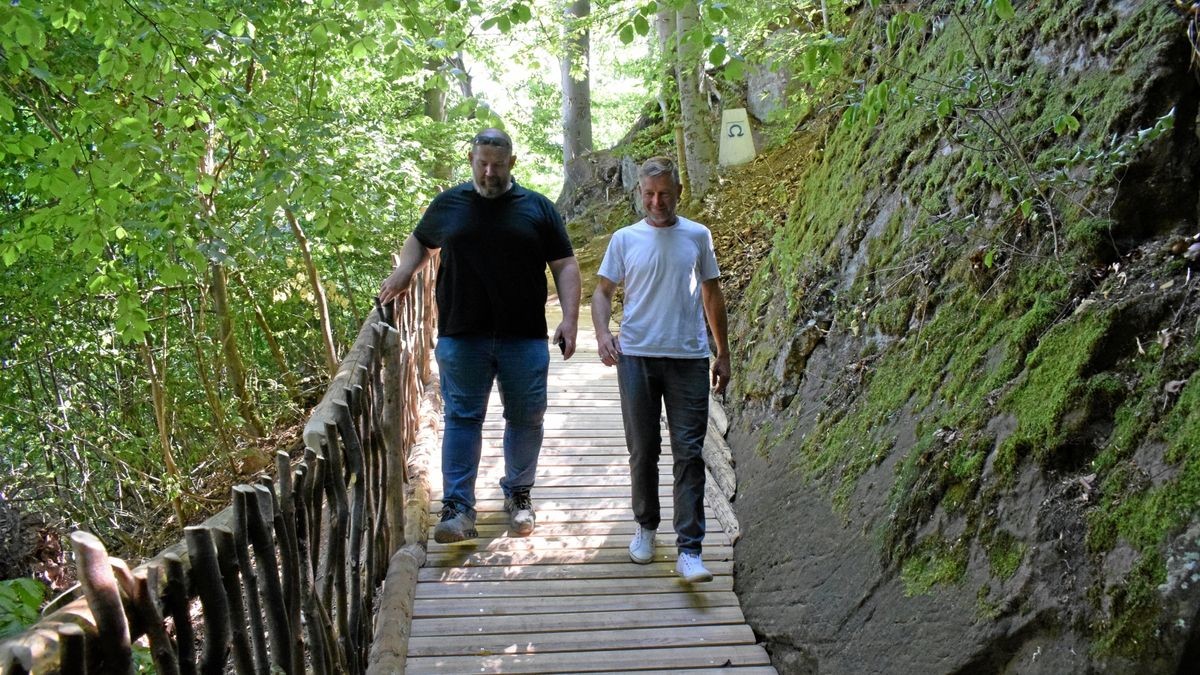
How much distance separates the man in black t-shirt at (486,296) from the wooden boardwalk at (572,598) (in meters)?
0.33

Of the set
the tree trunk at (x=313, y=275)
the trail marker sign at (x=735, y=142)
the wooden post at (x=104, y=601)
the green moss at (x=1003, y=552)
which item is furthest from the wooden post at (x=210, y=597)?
the trail marker sign at (x=735, y=142)

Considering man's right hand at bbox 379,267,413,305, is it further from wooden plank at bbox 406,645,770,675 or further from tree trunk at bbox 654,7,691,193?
tree trunk at bbox 654,7,691,193

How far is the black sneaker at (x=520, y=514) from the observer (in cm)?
473

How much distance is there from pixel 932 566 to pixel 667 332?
60.4 inches

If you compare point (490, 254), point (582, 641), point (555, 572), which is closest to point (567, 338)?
point (490, 254)

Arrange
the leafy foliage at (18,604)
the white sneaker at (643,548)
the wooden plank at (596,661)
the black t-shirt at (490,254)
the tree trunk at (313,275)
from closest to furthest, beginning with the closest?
1. the leafy foliage at (18,604)
2. the wooden plank at (596,661)
3. the black t-shirt at (490,254)
4. the white sneaker at (643,548)
5. the tree trunk at (313,275)

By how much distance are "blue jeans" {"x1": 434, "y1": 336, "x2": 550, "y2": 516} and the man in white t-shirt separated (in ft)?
1.51

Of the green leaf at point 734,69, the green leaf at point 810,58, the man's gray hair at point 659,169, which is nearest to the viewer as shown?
the green leaf at point 810,58

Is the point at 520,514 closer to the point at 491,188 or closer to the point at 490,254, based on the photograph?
the point at 490,254

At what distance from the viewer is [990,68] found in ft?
14.4

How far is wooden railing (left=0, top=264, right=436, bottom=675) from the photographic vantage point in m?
1.60

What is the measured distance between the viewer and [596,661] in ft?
12.3

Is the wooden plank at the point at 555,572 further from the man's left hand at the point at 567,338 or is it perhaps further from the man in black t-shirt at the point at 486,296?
the man's left hand at the point at 567,338

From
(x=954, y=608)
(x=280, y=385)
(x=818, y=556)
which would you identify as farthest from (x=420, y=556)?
(x=280, y=385)
